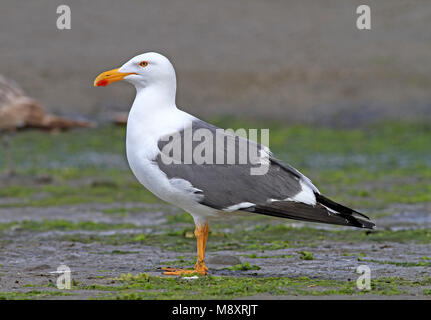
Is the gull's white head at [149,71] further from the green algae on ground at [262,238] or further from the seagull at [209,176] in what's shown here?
the green algae on ground at [262,238]

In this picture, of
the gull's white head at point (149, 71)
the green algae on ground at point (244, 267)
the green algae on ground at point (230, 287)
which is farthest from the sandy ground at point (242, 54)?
the green algae on ground at point (230, 287)

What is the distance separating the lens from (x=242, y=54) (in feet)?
73.2

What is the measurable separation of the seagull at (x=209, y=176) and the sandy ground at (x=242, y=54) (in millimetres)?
12108

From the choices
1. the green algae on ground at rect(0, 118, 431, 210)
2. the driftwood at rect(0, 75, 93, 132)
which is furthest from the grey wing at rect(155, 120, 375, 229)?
the driftwood at rect(0, 75, 93, 132)

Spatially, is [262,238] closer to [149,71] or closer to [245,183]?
[245,183]

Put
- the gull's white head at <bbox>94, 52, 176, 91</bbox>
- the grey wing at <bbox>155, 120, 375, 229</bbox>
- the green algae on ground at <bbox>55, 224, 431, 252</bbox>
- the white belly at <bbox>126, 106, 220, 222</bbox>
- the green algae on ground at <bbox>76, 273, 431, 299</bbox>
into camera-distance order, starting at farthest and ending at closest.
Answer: the green algae on ground at <bbox>55, 224, 431, 252</bbox> < the gull's white head at <bbox>94, 52, 176, 91</bbox> < the white belly at <bbox>126, 106, 220, 222</bbox> < the grey wing at <bbox>155, 120, 375, 229</bbox> < the green algae on ground at <bbox>76, 273, 431, 299</bbox>

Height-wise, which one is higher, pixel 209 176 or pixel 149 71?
pixel 149 71

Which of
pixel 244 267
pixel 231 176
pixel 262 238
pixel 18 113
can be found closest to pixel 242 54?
pixel 18 113

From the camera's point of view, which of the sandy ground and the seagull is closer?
the seagull

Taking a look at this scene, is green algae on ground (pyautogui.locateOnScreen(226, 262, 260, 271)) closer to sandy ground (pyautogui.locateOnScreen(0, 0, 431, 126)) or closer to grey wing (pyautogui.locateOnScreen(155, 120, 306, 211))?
grey wing (pyautogui.locateOnScreen(155, 120, 306, 211))

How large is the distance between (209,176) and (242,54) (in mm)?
15430

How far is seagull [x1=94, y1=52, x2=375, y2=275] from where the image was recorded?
7062 mm

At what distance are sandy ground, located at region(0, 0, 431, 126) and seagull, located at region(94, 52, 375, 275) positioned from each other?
12108 millimetres

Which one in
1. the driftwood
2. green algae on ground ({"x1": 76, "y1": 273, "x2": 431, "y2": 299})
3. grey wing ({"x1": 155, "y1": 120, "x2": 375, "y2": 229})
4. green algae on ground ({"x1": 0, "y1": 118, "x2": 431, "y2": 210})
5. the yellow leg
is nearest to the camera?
green algae on ground ({"x1": 76, "y1": 273, "x2": 431, "y2": 299})
